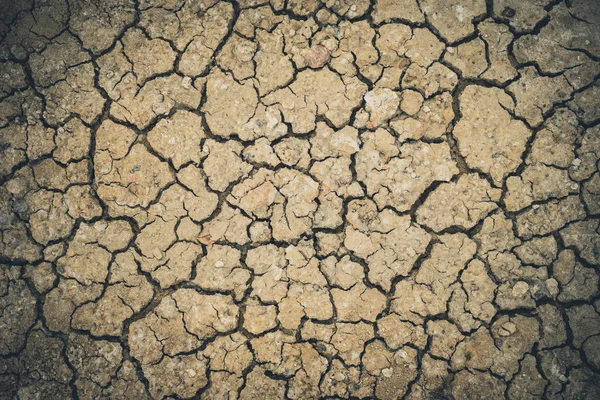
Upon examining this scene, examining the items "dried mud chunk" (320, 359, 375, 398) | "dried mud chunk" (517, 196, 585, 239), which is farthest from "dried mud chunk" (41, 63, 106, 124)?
"dried mud chunk" (517, 196, 585, 239)

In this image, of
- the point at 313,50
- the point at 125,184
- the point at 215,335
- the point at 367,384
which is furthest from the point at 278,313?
the point at 313,50

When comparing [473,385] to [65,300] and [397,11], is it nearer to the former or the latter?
[397,11]

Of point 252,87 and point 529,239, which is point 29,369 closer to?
point 252,87

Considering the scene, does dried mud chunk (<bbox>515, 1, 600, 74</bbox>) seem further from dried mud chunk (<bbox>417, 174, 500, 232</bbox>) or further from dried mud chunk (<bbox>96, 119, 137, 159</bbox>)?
dried mud chunk (<bbox>96, 119, 137, 159</bbox>)

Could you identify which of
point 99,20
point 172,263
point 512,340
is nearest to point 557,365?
point 512,340

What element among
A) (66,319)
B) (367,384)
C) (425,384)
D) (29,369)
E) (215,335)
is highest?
(425,384)
